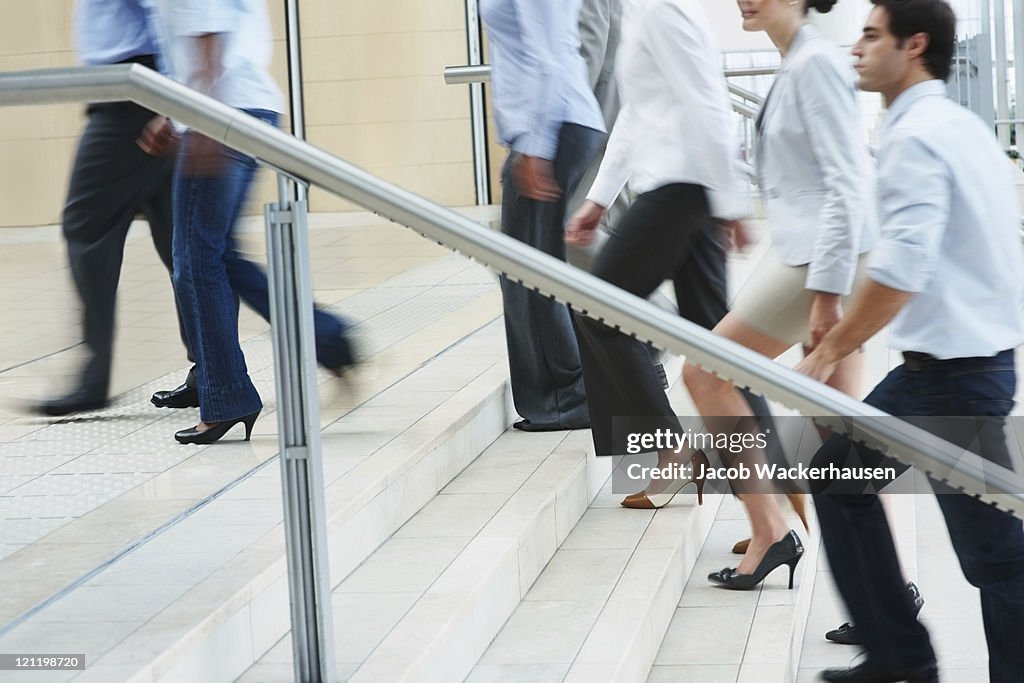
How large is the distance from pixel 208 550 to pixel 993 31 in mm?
12326

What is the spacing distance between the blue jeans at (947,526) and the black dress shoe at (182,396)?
1.44m

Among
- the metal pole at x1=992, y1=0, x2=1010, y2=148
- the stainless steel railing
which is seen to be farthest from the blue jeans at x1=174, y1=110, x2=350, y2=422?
the metal pole at x1=992, y1=0, x2=1010, y2=148

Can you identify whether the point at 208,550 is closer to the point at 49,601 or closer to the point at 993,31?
the point at 49,601

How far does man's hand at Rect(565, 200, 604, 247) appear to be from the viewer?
3.22m

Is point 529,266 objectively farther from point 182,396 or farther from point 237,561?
point 182,396

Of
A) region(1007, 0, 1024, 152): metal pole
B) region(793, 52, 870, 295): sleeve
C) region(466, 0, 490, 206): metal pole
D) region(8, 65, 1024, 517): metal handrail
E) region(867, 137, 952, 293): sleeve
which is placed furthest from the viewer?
region(1007, 0, 1024, 152): metal pole

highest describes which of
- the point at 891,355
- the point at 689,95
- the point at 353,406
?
the point at 689,95

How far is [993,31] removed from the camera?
12.9m

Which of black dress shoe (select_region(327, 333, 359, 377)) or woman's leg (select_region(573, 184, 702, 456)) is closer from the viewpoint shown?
woman's leg (select_region(573, 184, 702, 456))

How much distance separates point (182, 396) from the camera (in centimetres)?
306

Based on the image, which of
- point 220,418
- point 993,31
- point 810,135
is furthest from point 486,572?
point 993,31

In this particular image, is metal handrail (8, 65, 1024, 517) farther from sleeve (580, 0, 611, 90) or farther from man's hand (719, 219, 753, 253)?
sleeve (580, 0, 611, 90)

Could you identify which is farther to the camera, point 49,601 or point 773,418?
point 773,418

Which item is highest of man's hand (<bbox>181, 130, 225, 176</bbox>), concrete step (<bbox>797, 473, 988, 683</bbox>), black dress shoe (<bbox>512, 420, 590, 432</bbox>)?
man's hand (<bbox>181, 130, 225, 176</bbox>)
